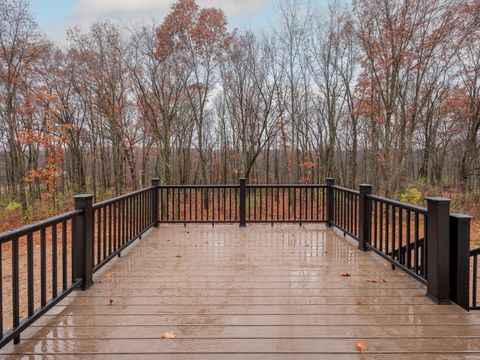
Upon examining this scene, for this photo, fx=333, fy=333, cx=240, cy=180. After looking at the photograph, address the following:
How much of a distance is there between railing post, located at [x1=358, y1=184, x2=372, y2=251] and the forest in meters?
6.38

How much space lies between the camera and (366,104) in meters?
11.8

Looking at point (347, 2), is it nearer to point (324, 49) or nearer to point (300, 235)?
point (324, 49)

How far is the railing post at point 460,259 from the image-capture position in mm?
2727

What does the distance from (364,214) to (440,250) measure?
1893 millimetres

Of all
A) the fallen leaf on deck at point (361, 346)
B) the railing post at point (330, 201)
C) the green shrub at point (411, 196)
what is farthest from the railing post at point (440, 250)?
the green shrub at point (411, 196)

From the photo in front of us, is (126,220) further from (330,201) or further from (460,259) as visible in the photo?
(460,259)

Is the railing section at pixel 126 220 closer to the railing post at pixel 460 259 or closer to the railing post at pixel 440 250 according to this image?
the railing post at pixel 440 250

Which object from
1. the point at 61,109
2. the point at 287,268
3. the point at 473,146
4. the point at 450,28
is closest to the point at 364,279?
the point at 287,268

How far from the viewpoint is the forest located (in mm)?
10336

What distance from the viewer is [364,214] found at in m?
4.70

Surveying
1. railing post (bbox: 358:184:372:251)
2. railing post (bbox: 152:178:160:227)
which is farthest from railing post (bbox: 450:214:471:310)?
railing post (bbox: 152:178:160:227)

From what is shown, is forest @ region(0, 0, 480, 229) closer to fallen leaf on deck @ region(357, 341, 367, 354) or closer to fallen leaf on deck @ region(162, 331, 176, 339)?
fallen leaf on deck @ region(357, 341, 367, 354)

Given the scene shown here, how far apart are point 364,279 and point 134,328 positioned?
2387 millimetres

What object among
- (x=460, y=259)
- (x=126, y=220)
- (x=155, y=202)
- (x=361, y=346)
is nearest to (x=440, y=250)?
(x=460, y=259)
